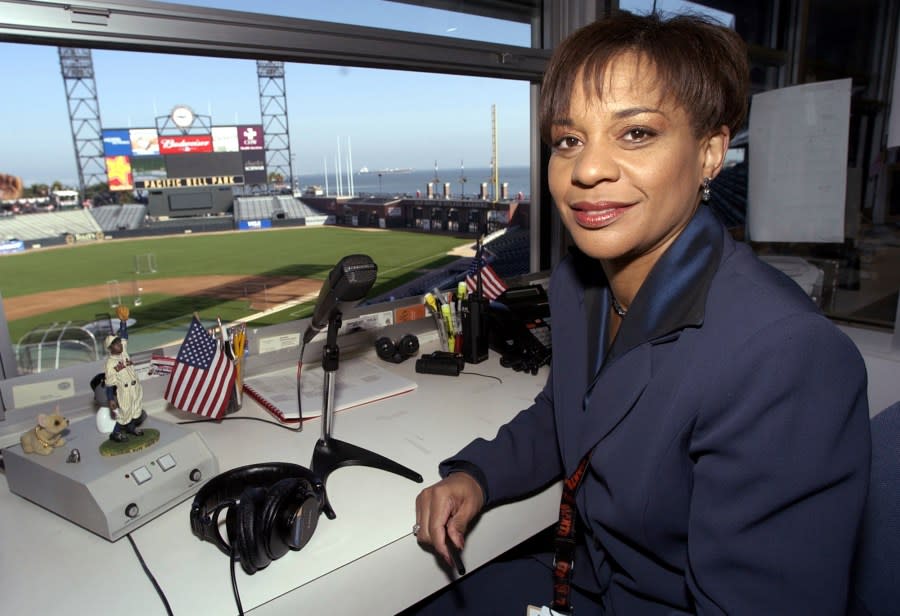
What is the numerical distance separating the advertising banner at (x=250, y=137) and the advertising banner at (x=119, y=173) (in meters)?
0.76

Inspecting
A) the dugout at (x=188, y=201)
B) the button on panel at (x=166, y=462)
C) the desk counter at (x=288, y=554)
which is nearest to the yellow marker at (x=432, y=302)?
the desk counter at (x=288, y=554)

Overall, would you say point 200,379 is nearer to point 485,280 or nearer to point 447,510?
point 447,510

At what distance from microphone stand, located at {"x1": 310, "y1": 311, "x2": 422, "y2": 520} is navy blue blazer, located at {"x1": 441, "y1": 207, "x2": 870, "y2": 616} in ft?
0.54

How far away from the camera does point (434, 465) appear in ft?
3.47

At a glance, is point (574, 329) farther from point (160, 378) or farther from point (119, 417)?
point (160, 378)

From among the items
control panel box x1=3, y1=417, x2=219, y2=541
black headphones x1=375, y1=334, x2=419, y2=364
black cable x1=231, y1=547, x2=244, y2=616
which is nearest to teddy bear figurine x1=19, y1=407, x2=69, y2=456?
control panel box x1=3, y1=417, x2=219, y2=541

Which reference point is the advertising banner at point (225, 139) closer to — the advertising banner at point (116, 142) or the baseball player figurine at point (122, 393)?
the advertising banner at point (116, 142)

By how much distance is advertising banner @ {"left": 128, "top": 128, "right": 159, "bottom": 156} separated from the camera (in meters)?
3.49

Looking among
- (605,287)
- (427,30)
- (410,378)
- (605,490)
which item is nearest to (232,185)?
(427,30)

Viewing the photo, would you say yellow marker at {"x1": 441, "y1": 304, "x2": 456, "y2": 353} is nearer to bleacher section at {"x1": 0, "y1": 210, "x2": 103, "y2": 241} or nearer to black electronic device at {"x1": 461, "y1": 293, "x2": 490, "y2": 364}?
black electronic device at {"x1": 461, "y1": 293, "x2": 490, "y2": 364}

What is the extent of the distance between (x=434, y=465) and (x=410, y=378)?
19.7 inches

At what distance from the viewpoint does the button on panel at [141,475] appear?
87 cm

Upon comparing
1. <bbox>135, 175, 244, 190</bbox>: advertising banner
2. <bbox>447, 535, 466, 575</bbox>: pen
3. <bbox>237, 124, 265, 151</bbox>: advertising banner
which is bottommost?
<bbox>447, 535, 466, 575</bbox>: pen

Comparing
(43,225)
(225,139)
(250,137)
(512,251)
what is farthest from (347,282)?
(225,139)
